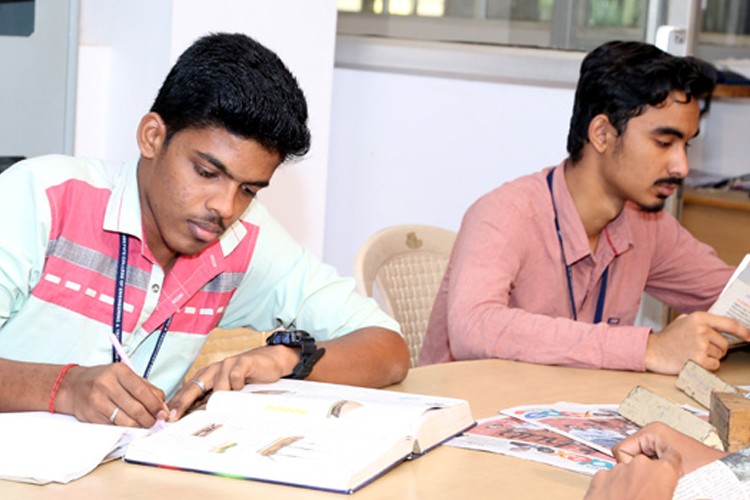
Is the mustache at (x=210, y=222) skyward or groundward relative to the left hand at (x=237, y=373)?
skyward

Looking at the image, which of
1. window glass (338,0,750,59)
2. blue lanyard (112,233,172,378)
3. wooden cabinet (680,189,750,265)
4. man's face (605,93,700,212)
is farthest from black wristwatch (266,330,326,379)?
wooden cabinet (680,189,750,265)

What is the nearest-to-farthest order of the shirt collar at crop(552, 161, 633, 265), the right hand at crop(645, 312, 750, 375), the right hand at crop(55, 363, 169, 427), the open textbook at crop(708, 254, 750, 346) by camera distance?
the right hand at crop(55, 363, 169, 427), the right hand at crop(645, 312, 750, 375), the open textbook at crop(708, 254, 750, 346), the shirt collar at crop(552, 161, 633, 265)

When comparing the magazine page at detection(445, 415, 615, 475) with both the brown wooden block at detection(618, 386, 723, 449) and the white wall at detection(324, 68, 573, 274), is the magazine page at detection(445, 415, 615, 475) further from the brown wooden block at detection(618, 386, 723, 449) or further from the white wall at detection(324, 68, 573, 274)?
the white wall at detection(324, 68, 573, 274)

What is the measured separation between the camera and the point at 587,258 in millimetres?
2676

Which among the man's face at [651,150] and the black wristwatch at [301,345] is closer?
the black wristwatch at [301,345]

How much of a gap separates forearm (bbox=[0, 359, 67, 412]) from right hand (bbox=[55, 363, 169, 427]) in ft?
0.15

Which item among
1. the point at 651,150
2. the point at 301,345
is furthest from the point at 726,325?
the point at 301,345

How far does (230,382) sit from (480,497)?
47cm

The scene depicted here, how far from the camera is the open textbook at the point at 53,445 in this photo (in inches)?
55.1

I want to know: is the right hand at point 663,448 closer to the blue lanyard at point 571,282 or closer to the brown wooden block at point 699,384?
the brown wooden block at point 699,384

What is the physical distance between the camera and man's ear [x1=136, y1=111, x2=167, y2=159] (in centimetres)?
187

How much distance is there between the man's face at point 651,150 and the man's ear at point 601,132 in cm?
3

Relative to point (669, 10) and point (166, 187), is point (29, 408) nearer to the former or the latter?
point (166, 187)

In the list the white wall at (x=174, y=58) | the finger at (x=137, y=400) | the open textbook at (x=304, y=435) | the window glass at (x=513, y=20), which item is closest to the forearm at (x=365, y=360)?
the open textbook at (x=304, y=435)
